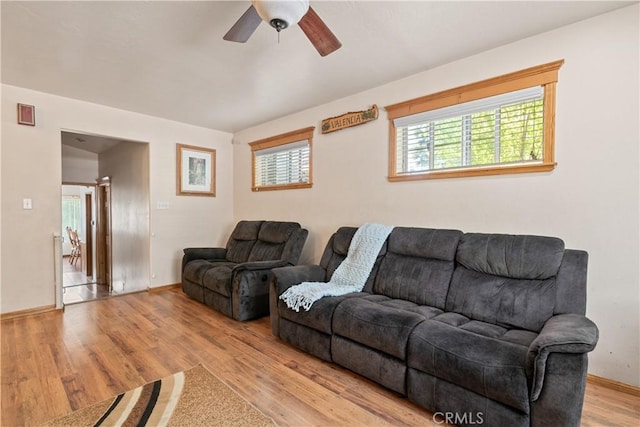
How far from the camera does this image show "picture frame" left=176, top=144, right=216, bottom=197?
15.2ft

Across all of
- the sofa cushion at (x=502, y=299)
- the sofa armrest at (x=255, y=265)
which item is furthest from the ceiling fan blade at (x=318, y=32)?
the sofa armrest at (x=255, y=265)

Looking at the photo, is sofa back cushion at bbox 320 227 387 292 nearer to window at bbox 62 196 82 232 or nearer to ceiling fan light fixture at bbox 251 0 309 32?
ceiling fan light fixture at bbox 251 0 309 32

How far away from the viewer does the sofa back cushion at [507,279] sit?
1983 mm

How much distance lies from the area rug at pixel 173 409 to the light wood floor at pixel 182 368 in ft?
0.27

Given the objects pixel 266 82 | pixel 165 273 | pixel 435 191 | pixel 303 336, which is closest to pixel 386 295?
pixel 303 336

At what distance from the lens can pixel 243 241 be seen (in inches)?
173

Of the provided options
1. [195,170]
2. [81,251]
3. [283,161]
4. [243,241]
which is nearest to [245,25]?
[283,161]

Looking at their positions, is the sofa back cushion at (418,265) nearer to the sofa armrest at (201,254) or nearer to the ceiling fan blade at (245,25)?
the ceiling fan blade at (245,25)

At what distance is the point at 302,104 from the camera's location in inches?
152

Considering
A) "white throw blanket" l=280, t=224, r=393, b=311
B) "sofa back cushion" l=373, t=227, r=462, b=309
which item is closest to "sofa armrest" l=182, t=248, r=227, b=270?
"white throw blanket" l=280, t=224, r=393, b=311

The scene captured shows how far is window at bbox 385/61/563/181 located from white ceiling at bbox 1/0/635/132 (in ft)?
1.09

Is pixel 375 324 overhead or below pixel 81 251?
overhead

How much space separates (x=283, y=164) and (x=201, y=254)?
1.72 metres

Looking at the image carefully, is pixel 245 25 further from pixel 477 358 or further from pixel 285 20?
pixel 477 358
